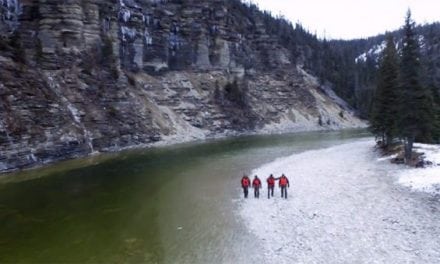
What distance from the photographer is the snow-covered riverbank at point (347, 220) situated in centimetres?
1739

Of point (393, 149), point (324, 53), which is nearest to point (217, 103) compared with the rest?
point (393, 149)

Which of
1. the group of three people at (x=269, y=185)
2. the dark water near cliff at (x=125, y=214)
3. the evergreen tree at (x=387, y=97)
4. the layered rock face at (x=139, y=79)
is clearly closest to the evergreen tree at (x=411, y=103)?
the evergreen tree at (x=387, y=97)

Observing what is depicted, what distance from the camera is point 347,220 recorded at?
2197cm

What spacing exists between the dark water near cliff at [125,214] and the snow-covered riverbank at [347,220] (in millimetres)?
1772

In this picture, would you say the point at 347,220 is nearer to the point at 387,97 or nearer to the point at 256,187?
the point at 256,187

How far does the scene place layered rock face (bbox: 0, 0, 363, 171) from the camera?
4972cm

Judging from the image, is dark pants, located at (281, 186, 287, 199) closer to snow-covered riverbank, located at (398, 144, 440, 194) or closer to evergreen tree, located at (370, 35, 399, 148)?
snow-covered riverbank, located at (398, 144, 440, 194)

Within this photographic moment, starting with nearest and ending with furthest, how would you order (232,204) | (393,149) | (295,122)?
(232,204), (393,149), (295,122)

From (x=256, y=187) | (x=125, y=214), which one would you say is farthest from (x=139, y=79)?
(x=125, y=214)

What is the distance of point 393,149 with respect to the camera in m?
47.1

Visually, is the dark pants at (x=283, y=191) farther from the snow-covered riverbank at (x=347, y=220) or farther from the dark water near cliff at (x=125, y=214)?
the dark water near cliff at (x=125, y=214)

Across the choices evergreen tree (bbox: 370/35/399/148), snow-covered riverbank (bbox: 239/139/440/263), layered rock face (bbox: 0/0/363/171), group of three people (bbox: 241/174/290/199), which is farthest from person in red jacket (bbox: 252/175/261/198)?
evergreen tree (bbox: 370/35/399/148)

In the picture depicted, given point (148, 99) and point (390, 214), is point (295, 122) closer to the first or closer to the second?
point (148, 99)

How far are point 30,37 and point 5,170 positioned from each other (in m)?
27.9
